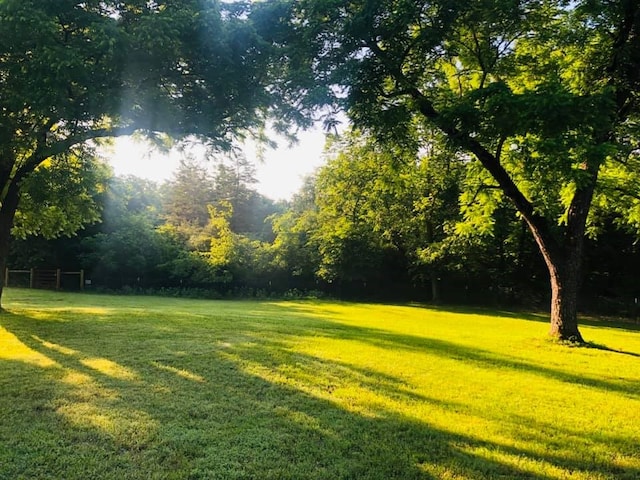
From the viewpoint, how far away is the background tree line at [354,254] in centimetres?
2267

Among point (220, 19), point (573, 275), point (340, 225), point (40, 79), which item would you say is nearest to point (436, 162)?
point (340, 225)

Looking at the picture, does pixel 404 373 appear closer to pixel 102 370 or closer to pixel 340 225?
pixel 102 370

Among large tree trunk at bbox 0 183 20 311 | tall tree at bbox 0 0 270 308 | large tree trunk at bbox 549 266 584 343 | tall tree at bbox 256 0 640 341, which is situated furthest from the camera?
large tree trunk at bbox 0 183 20 311

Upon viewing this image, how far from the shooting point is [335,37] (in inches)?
305

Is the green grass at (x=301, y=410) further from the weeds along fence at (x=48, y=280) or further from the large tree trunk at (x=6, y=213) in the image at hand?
the weeds along fence at (x=48, y=280)

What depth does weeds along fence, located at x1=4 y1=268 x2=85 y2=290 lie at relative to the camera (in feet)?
79.5

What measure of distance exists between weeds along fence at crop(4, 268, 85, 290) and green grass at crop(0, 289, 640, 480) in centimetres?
1745

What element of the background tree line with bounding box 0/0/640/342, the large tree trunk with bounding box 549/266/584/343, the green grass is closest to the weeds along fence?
the background tree line with bounding box 0/0/640/342

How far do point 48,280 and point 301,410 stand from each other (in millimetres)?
24382

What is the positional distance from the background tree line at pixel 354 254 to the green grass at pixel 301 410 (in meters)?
15.2

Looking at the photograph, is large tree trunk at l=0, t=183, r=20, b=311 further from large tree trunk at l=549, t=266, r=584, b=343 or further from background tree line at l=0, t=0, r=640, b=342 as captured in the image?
large tree trunk at l=549, t=266, r=584, b=343

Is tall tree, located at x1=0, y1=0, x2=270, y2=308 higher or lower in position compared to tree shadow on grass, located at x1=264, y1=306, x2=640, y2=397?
higher

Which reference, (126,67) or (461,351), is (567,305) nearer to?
(461,351)

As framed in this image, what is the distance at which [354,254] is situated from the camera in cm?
2452
